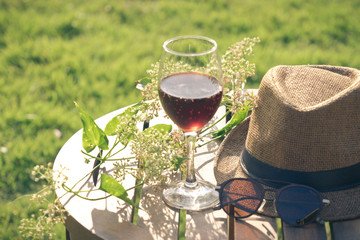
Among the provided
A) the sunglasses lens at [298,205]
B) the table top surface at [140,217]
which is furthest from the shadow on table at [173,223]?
the sunglasses lens at [298,205]

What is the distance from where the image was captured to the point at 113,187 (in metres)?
1.64

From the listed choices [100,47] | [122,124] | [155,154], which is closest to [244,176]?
[155,154]

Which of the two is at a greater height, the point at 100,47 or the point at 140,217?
the point at 140,217

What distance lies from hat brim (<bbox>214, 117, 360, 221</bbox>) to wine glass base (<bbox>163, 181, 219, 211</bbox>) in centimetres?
6

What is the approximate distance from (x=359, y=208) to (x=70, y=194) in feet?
3.52

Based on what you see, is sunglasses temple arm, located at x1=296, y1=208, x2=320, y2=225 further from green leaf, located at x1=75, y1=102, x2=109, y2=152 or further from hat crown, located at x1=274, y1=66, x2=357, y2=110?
green leaf, located at x1=75, y1=102, x2=109, y2=152

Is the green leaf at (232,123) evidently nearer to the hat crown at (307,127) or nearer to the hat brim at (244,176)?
the hat brim at (244,176)

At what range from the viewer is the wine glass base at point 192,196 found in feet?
5.67

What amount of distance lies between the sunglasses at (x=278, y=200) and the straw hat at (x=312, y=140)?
52 mm

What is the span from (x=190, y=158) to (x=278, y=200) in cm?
35

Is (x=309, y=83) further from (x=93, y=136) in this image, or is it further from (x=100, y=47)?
(x=100, y=47)

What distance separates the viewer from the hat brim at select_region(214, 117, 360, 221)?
62.9 inches

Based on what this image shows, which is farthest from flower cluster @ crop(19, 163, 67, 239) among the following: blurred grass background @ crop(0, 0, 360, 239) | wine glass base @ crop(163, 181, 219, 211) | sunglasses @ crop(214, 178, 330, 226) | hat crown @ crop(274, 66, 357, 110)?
Result: blurred grass background @ crop(0, 0, 360, 239)

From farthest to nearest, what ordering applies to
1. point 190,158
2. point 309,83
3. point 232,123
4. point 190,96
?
point 232,123, point 309,83, point 190,158, point 190,96
